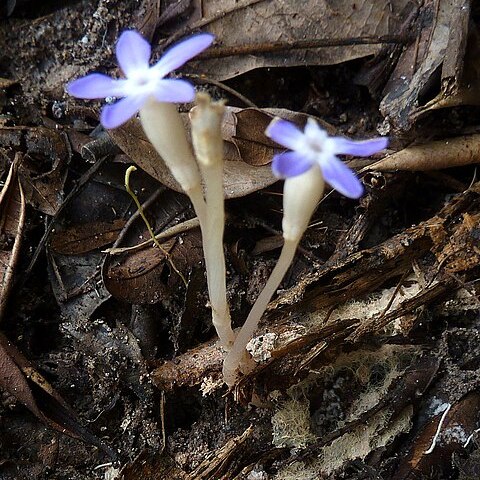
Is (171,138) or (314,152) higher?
(171,138)

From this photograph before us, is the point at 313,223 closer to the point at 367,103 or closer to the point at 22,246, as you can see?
the point at 367,103

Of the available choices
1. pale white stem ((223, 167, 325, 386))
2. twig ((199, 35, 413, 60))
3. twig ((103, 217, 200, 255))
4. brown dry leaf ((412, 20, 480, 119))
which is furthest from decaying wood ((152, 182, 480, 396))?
twig ((199, 35, 413, 60))

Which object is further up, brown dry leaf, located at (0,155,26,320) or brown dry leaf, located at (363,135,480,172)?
brown dry leaf, located at (0,155,26,320)

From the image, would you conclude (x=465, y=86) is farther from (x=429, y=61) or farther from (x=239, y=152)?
(x=239, y=152)

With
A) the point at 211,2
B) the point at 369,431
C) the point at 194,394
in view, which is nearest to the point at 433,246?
the point at 369,431

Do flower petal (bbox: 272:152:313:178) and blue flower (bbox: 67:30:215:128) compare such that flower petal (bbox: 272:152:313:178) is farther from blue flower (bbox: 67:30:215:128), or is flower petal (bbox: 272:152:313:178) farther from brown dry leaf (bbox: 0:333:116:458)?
brown dry leaf (bbox: 0:333:116:458)

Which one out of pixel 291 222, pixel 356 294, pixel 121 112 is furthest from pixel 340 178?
pixel 356 294
